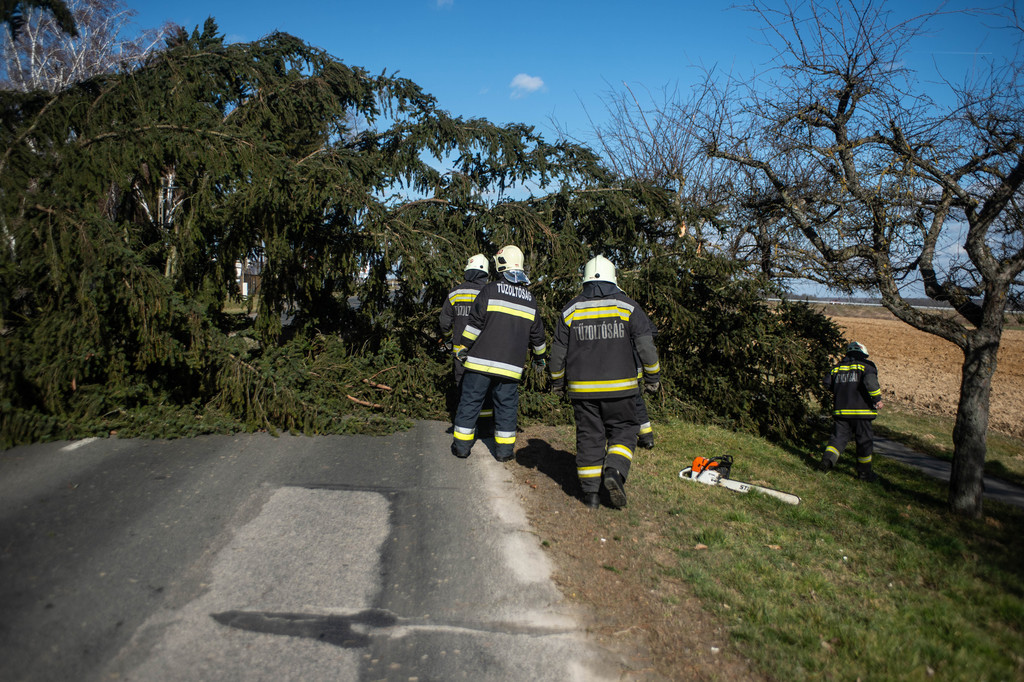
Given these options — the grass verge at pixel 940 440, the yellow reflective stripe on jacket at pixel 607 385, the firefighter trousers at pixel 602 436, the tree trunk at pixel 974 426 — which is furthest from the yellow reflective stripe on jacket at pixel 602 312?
the grass verge at pixel 940 440

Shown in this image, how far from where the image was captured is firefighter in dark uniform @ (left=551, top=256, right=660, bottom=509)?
5.12 m

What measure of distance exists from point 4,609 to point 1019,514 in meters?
8.08

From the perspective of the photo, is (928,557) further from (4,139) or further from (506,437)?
(4,139)

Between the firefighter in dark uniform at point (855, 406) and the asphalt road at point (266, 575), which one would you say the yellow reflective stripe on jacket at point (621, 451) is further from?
the firefighter in dark uniform at point (855, 406)

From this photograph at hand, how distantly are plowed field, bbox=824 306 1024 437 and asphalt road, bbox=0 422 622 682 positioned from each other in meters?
7.14

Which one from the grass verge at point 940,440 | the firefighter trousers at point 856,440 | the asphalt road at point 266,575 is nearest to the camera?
the asphalt road at point 266,575

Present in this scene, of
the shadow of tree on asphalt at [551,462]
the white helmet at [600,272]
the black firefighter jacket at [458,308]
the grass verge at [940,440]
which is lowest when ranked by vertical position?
the grass verge at [940,440]

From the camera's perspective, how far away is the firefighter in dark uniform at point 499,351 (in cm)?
611

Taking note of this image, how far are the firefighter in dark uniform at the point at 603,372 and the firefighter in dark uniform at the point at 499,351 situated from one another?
79 cm

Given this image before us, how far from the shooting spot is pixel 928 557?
14.1 feet

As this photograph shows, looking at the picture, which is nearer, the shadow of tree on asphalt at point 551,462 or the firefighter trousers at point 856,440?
the shadow of tree on asphalt at point 551,462

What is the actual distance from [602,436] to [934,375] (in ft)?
51.8

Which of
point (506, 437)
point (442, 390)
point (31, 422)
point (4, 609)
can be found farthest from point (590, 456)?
point (31, 422)

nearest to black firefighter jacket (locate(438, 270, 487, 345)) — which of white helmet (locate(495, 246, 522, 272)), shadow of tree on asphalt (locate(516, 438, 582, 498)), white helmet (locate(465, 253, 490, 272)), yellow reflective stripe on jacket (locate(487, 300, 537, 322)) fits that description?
white helmet (locate(465, 253, 490, 272))
